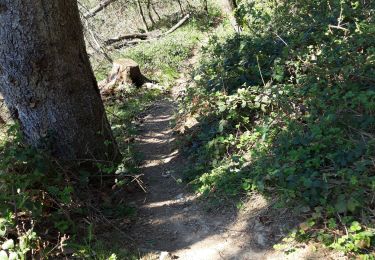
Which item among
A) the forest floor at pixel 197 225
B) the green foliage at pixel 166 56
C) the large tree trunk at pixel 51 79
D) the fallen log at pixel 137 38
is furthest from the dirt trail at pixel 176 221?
the fallen log at pixel 137 38

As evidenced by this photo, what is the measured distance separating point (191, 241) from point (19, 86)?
269cm

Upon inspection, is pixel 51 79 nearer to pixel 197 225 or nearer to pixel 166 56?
pixel 197 225

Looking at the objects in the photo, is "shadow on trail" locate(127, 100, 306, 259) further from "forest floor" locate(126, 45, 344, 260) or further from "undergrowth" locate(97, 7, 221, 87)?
"undergrowth" locate(97, 7, 221, 87)

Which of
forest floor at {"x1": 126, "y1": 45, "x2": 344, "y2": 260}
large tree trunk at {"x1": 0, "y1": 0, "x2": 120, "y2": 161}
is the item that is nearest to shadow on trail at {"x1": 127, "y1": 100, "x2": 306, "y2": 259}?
forest floor at {"x1": 126, "y1": 45, "x2": 344, "y2": 260}

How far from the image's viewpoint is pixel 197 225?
13.9 feet

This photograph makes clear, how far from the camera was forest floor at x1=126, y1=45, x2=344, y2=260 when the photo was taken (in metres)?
3.58

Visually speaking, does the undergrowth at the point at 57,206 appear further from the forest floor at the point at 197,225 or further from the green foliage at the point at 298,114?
the green foliage at the point at 298,114

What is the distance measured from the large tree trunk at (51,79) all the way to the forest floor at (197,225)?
98 centimetres

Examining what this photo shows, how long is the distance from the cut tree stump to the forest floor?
4.84m

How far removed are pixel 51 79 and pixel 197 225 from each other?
7.92 ft

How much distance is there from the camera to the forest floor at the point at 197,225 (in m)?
3.58

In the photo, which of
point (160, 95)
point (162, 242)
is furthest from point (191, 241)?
point (160, 95)

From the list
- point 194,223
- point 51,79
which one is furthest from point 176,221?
point 51,79

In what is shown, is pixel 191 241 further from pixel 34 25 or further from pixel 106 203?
pixel 34 25
